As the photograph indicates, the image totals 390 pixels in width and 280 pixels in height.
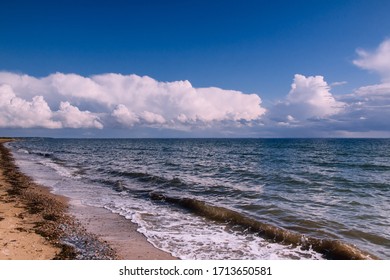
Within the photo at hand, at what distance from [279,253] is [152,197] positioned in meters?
10.8

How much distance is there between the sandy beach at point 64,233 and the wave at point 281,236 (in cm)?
430

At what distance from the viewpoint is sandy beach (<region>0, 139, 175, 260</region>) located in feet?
29.8

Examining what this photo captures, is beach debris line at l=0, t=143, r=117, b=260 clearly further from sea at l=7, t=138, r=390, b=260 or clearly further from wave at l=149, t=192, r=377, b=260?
wave at l=149, t=192, r=377, b=260

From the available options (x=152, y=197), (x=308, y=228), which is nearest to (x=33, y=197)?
(x=152, y=197)

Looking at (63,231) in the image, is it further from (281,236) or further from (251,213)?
(251,213)

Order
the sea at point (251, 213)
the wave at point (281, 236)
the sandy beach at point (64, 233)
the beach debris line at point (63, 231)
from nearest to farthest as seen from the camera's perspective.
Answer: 1. the sandy beach at point (64, 233)
2. the beach debris line at point (63, 231)
3. the wave at point (281, 236)
4. the sea at point (251, 213)

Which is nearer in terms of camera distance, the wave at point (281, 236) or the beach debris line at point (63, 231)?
the beach debris line at point (63, 231)

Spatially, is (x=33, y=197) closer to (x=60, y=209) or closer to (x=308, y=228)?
(x=60, y=209)

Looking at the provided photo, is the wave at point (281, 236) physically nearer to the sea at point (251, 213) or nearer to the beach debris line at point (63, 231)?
the sea at point (251, 213)

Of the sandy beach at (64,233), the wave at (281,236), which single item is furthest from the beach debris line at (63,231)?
the wave at (281,236)

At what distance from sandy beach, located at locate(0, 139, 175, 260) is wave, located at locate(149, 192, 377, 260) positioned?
4303 millimetres

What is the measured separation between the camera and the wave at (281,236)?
407 inches

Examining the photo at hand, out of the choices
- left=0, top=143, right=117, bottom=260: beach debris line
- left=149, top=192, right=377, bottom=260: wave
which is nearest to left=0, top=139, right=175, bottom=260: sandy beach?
left=0, top=143, right=117, bottom=260: beach debris line

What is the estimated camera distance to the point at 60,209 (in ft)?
48.3
